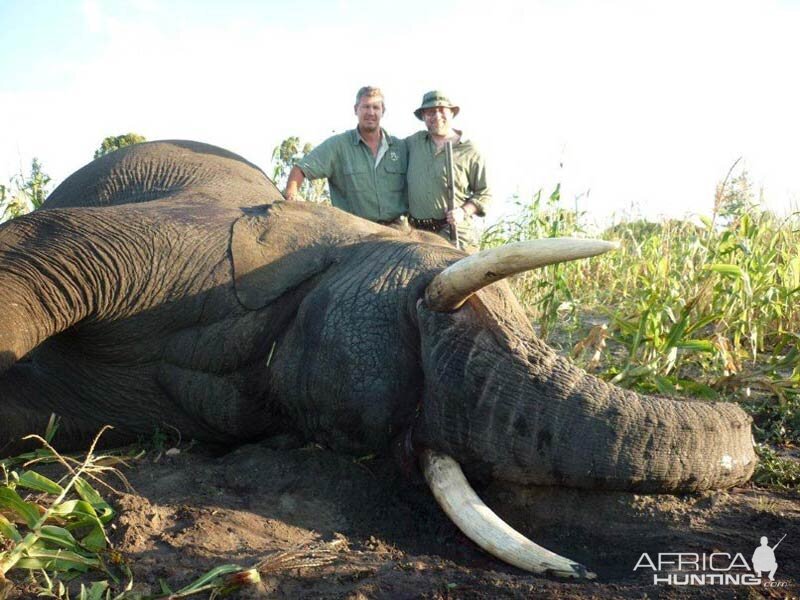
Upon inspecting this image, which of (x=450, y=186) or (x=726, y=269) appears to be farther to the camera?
(x=450, y=186)

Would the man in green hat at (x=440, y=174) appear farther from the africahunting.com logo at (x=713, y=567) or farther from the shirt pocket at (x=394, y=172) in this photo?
the africahunting.com logo at (x=713, y=567)

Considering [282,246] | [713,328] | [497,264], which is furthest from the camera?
[713,328]

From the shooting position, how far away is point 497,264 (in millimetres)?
3469

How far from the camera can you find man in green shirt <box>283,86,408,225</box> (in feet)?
26.3

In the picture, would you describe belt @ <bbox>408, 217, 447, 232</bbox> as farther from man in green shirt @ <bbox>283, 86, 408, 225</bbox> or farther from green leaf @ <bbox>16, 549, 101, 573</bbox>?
green leaf @ <bbox>16, 549, 101, 573</bbox>

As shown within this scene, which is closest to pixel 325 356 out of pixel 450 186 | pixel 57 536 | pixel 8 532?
pixel 57 536

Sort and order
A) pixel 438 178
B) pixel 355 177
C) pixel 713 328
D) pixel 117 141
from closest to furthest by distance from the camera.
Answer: pixel 713 328 → pixel 438 178 → pixel 355 177 → pixel 117 141

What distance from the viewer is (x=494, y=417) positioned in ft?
11.7

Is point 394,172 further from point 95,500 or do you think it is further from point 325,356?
point 95,500

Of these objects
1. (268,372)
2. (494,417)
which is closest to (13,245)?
(268,372)

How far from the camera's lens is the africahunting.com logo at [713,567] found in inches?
117

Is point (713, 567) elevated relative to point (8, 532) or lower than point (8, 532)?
lower

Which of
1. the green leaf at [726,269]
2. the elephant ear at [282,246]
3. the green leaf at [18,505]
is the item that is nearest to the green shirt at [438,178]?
the green leaf at [726,269]

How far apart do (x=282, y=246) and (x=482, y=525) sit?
181 centimetres
